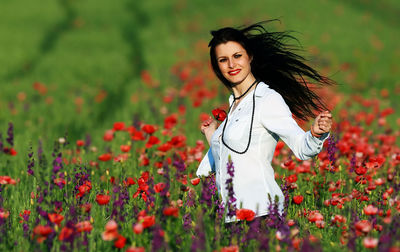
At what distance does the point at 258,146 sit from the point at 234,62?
24.1 inches

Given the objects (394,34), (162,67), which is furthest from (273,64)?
(394,34)

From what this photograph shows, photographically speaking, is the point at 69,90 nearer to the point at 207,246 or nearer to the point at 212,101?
the point at 212,101

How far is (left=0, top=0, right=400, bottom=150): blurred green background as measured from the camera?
8.18m

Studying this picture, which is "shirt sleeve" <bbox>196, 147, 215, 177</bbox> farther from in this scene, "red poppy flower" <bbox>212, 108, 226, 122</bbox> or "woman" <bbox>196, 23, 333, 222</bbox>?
"red poppy flower" <bbox>212, 108, 226, 122</bbox>

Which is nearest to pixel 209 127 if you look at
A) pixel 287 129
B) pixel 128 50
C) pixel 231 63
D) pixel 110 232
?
pixel 231 63

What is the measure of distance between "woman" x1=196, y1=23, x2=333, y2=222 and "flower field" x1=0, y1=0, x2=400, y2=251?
0.61 ft

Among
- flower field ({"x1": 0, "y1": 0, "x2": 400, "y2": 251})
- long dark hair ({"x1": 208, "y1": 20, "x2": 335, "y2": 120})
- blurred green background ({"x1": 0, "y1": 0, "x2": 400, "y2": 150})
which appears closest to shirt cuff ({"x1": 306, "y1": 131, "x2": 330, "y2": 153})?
flower field ({"x1": 0, "y1": 0, "x2": 400, "y2": 251})

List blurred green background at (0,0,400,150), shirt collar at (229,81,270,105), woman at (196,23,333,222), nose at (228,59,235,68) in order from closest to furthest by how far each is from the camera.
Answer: woman at (196,23,333,222)
shirt collar at (229,81,270,105)
nose at (228,59,235,68)
blurred green background at (0,0,400,150)

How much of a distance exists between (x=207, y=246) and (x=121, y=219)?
493 millimetres

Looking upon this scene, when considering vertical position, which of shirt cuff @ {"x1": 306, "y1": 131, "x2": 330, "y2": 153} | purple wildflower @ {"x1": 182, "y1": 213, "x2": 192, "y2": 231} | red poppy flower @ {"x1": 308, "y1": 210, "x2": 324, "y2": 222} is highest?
shirt cuff @ {"x1": 306, "y1": 131, "x2": 330, "y2": 153}

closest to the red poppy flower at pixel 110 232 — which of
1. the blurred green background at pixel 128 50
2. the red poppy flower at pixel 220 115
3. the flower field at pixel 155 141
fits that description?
the flower field at pixel 155 141

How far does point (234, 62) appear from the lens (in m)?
2.96

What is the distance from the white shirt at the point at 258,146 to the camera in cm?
260

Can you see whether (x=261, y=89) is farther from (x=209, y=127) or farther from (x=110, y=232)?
(x=110, y=232)
